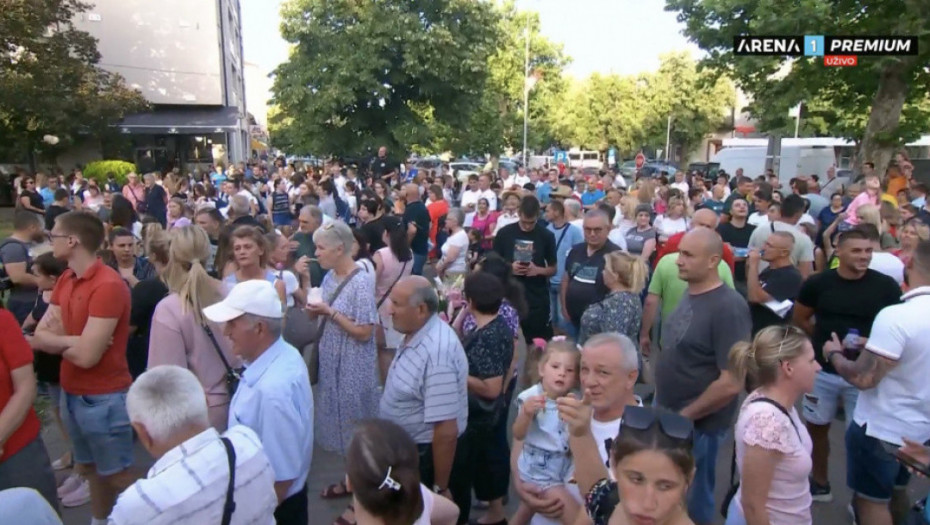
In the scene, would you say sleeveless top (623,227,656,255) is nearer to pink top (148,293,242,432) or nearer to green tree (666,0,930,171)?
pink top (148,293,242,432)

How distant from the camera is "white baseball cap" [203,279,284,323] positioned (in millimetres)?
2730

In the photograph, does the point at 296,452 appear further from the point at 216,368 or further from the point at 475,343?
the point at 475,343

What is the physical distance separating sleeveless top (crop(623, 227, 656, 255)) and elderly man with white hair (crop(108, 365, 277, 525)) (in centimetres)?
602

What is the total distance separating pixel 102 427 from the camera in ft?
12.4

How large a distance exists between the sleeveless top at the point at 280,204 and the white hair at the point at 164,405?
35.1ft

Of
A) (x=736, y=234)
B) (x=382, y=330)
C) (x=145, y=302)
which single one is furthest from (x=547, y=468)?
(x=736, y=234)

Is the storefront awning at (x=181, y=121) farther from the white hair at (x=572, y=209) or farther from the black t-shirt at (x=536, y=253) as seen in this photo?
the black t-shirt at (x=536, y=253)

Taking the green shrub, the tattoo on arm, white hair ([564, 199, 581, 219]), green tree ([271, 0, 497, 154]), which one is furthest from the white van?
the tattoo on arm

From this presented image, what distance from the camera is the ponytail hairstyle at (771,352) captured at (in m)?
2.70

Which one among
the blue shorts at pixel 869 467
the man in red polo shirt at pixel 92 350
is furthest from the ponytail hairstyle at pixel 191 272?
the blue shorts at pixel 869 467

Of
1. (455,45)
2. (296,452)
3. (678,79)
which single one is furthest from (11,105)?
(678,79)

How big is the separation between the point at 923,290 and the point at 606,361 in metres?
1.81

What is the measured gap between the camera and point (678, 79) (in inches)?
1879

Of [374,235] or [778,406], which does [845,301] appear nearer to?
[778,406]
